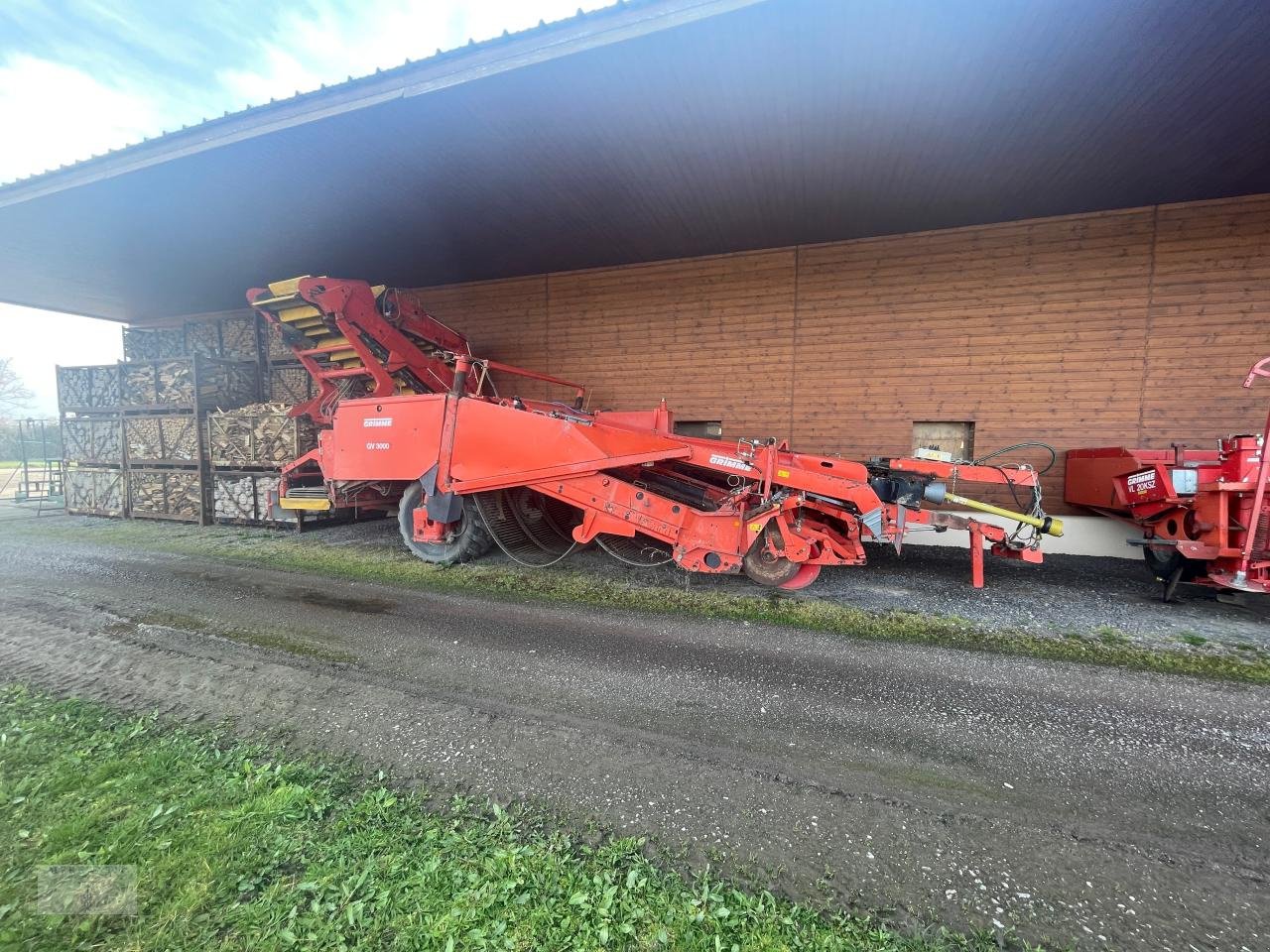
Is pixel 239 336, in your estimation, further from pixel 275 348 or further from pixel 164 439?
pixel 164 439

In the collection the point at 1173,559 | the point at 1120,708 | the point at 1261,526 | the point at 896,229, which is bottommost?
the point at 1120,708

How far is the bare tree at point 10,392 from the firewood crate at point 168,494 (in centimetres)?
4052

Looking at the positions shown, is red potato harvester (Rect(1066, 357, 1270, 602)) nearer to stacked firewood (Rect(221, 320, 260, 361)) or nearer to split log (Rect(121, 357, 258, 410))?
split log (Rect(121, 357, 258, 410))

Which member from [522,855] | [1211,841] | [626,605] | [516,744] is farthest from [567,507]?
[1211,841]

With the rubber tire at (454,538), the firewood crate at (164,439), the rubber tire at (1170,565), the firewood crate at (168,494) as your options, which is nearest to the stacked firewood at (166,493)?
the firewood crate at (168,494)

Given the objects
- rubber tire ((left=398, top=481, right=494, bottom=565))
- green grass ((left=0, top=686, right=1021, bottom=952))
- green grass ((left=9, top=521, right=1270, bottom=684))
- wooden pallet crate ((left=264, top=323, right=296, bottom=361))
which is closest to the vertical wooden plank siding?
green grass ((left=9, top=521, right=1270, bottom=684))

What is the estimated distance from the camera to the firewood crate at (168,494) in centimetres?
853

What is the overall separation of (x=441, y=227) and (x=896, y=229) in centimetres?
717

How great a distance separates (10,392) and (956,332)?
55.0 m

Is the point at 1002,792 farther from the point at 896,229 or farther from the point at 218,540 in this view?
the point at 218,540

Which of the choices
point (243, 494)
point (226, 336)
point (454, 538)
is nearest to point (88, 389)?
point (226, 336)

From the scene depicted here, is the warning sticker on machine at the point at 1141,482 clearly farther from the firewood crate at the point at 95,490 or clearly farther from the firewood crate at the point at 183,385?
the firewood crate at the point at 95,490

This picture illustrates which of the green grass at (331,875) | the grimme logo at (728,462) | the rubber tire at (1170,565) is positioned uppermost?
the grimme logo at (728,462)

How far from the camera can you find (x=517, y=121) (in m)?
5.33
